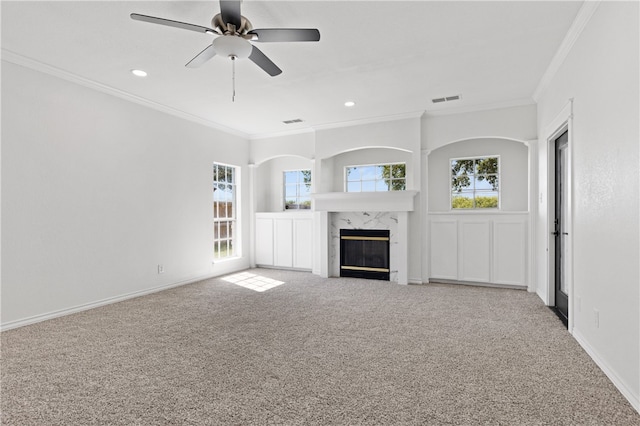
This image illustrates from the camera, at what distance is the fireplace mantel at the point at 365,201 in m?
5.39

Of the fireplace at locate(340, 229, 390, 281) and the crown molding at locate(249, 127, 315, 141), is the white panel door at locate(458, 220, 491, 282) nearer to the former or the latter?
the fireplace at locate(340, 229, 390, 281)

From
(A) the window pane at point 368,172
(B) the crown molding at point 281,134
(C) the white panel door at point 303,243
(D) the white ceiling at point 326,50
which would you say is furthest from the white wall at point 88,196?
(A) the window pane at point 368,172

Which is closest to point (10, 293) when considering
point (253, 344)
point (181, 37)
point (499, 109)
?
point (253, 344)

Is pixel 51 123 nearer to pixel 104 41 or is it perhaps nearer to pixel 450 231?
pixel 104 41

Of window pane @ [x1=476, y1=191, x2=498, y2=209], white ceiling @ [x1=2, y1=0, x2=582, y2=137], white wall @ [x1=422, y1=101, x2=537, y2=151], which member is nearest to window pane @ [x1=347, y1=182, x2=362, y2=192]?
white wall @ [x1=422, y1=101, x2=537, y2=151]

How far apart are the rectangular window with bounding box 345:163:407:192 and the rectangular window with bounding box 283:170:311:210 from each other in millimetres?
946

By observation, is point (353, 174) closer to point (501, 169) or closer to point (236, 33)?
point (501, 169)

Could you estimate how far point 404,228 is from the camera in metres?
5.45

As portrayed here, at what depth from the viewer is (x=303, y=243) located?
6621mm

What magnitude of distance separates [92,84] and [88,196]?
1.35 metres

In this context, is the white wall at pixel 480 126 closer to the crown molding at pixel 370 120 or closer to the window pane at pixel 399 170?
the crown molding at pixel 370 120

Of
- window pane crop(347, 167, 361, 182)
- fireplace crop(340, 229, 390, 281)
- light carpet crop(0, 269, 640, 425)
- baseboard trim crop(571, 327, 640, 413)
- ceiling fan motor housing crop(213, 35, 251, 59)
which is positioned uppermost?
ceiling fan motor housing crop(213, 35, 251, 59)

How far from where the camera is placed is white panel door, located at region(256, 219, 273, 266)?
272 inches

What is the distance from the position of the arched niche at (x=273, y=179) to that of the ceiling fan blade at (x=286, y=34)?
15.0 feet
